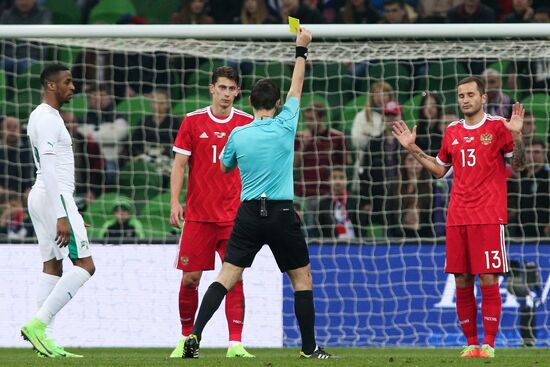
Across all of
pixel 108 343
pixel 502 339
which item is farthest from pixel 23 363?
pixel 502 339

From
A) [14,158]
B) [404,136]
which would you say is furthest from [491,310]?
[14,158]

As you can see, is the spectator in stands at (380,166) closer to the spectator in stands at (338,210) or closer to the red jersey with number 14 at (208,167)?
the spectator in stands at (338,210)

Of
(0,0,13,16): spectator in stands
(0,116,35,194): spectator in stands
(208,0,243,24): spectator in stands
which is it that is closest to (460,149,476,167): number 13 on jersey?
(0,116,35,194): spectator in stands

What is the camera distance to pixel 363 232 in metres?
12.6

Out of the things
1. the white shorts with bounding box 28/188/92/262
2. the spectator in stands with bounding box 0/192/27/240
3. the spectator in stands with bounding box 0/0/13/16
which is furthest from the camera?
the spectator in stands with bounding box 0/0/13/16

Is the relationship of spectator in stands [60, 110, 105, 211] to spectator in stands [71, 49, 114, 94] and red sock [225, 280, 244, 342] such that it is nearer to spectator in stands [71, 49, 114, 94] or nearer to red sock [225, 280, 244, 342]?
spectator in stands [71, 49, 114, 94]

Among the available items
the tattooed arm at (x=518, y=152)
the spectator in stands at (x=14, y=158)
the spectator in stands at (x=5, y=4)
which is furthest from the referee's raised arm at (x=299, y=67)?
the spectator in stands at (x=5, y=4)

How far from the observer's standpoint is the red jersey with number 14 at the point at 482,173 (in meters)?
8.63

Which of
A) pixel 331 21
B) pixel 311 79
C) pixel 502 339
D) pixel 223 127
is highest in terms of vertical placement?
pixel 331 21

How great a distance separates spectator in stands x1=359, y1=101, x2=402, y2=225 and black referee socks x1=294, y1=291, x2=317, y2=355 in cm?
484

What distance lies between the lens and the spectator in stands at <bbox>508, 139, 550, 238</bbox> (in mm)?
12117

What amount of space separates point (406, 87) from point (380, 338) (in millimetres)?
3578

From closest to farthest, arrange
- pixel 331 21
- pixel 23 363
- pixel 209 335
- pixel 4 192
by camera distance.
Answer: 1. pixel 23 363
2. pixel 209 335
3. pixel 4 192
4. pixel 331 21

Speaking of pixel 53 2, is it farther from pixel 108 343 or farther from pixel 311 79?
pixel 108 343
